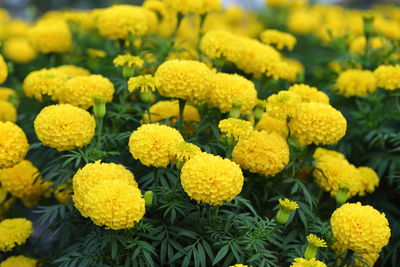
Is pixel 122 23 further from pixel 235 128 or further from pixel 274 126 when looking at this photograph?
pixel 235 128

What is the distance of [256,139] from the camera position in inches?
94.6

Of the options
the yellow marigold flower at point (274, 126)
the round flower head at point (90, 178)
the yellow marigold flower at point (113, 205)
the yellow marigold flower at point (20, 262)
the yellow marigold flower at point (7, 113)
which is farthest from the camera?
the yellow marigold flower at point (7, 113)

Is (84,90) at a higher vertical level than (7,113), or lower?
higher

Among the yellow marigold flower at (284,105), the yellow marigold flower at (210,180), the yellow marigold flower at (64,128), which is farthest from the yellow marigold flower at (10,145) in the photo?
the yellow marigold flower at (284,105)

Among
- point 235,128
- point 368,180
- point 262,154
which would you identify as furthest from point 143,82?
point 368,180

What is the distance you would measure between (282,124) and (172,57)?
100 centimetres

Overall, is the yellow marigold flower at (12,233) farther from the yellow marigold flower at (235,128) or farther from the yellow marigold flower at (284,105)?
the yellow marigold flower at (284,105)

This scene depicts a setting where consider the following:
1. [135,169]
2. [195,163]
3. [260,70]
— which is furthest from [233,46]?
[195,163]

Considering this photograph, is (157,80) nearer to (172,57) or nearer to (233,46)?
(233,46)

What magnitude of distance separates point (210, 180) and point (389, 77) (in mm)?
1452

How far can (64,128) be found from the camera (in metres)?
2.29

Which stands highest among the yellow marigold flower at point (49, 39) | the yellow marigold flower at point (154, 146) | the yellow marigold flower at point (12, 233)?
the yellow marigold flower at point (154, 146)

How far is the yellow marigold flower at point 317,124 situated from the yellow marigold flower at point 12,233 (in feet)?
4.69

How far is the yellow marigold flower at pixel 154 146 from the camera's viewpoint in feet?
7.05
